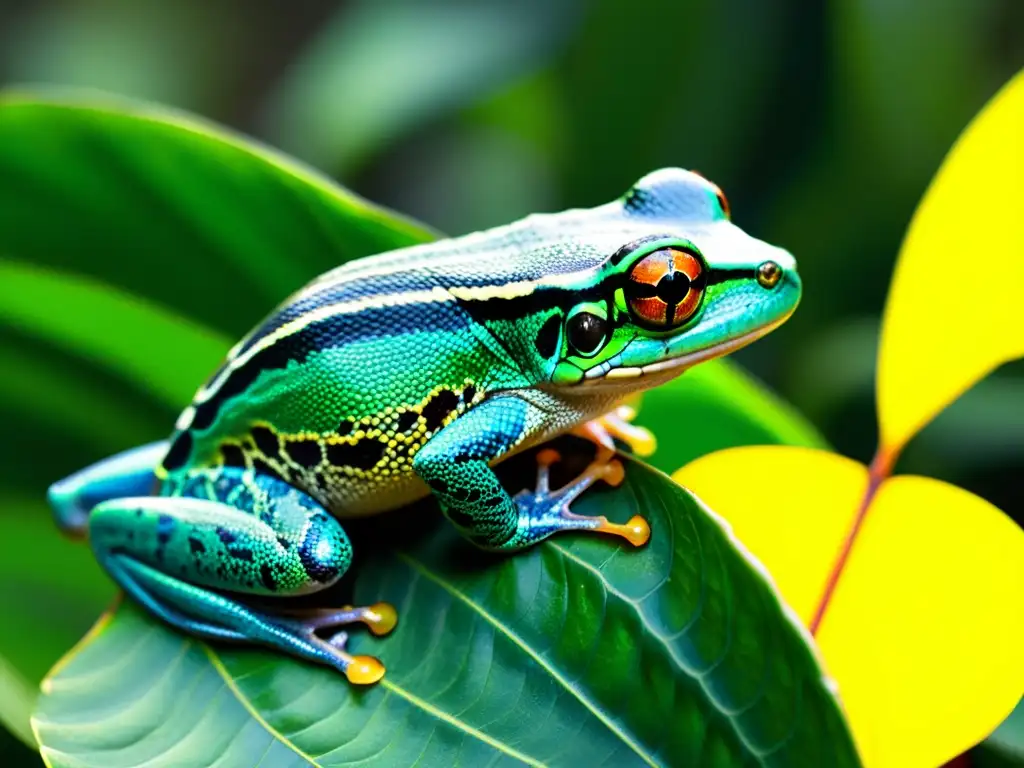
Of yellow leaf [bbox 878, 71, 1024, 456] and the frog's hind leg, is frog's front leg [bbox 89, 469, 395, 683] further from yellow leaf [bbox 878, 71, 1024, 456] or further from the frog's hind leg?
yellow leaf [bbox 878, 71, 1024, 456]

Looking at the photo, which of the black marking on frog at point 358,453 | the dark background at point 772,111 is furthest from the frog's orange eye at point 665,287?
the dark background at point 772,111

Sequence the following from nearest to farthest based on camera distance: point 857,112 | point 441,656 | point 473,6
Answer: point 441,656
point 857,112
point 473,6

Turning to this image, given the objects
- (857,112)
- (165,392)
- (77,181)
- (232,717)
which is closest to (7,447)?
(165,392)

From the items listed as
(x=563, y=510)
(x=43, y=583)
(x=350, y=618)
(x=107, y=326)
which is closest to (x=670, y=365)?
(x=563, y=510)

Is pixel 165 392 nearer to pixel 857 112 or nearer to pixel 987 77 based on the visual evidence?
pixel 857 112

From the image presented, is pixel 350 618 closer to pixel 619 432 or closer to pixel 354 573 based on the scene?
pixel 354 573

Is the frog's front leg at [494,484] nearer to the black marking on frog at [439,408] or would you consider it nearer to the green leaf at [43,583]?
the black marking on frog at [439,408]
